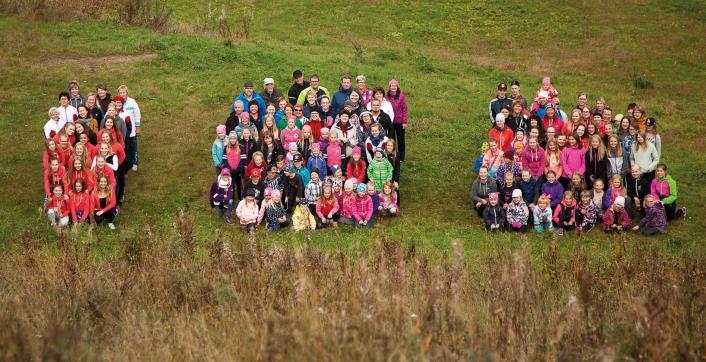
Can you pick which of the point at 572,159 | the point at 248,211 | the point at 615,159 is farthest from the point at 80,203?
the point at 615,159

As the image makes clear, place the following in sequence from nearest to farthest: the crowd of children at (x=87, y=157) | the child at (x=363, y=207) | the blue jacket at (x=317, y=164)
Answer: the crowd of children at (x=87, y=157)
the child at (x=363, y=207)
the blue jacket at (x=317, y=164)

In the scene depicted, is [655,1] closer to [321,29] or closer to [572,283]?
[321,29]

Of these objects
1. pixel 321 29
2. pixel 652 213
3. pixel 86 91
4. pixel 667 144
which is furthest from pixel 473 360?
pixel 321 29

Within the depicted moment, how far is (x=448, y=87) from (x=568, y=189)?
29.3 feet

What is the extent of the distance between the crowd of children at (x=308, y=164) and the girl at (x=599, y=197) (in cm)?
360

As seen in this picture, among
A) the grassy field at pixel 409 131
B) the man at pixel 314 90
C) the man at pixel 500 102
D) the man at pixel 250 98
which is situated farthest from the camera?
the man at pixel 500 102

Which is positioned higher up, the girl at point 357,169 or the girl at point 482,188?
the girl at point 357,169

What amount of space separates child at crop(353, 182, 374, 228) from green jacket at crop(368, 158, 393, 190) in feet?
2.05

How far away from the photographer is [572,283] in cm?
1029

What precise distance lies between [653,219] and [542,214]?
1.94 metres

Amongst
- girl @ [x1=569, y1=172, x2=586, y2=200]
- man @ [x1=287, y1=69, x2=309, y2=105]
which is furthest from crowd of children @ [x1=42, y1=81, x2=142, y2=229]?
girl @ [x1=569, y1=172, x2=586, y2=200]

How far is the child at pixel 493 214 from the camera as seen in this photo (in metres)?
14.6

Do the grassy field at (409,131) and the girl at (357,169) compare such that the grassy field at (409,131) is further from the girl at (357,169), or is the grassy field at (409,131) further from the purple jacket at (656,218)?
the girl at (357,169)

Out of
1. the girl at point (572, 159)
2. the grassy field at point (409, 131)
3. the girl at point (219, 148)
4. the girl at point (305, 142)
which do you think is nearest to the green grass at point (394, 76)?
the grassy field at point (409, 131)
